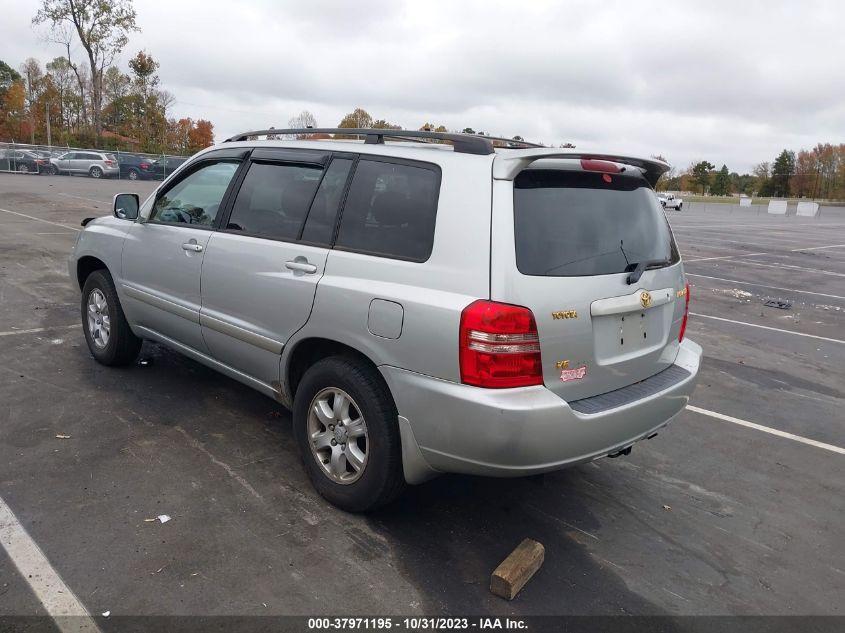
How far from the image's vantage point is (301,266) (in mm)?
3457

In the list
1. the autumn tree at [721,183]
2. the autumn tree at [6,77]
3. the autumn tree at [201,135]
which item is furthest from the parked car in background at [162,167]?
the autumn tree at [721,183]

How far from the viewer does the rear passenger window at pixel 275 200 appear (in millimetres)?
3672

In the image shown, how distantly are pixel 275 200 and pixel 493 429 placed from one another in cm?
197

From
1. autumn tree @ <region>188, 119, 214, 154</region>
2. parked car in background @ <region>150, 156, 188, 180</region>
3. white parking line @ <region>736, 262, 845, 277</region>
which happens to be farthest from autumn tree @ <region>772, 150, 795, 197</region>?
white parking line @ <region>736, 262, 845, 277</region>

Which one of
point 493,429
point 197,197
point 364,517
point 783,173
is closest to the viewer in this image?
point 493,429

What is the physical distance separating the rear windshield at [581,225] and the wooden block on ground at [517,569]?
1.26m

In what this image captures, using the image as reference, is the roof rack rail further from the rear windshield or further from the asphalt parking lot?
the asphalt parking lot

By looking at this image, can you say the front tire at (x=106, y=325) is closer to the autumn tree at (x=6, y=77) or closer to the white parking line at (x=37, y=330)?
the white parking line at (x=37, y=330)

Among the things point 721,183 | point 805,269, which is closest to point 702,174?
point 721,183

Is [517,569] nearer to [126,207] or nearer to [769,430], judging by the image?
[769,430]

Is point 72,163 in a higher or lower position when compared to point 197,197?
higher

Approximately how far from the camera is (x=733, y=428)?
196 inches

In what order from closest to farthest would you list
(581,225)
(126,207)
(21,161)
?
1. (581,225)
2. (126,207)
3. (21,161)

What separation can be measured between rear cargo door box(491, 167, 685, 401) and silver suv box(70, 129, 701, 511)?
0.01 metres
